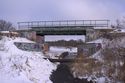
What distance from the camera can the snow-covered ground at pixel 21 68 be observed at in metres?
42.8

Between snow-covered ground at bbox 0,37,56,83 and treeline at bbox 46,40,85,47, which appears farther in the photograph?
treeline at bbox 46,40,85,47

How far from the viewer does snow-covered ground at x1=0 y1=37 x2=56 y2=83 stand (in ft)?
140

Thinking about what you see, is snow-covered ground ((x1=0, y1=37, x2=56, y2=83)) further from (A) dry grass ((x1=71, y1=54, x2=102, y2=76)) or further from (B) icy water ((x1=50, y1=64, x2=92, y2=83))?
(A) dry grass ((x1=71, y1=54, x2=102, y2=76))

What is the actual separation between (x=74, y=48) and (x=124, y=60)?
145 ft

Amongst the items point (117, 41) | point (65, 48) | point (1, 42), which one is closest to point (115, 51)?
point (117, 41)

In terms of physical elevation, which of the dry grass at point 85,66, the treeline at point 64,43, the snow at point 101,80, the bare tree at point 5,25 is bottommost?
the snow at point 101,80

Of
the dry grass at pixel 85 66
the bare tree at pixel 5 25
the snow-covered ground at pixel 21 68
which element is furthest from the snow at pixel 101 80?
the bare tree at pixel 5 25

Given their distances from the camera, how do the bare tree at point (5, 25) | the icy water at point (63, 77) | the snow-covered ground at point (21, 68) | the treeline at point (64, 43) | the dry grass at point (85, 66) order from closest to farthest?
the snow-covered ground at point (21, 68) → the icy water at point (63, 77) → the dry grass at point (85, 66) → the treeline at point (64, 43) → the bare tree at point (5, 25)

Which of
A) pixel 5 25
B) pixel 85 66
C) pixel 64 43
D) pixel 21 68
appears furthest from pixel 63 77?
pixel 5 25

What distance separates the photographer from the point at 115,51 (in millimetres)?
48250

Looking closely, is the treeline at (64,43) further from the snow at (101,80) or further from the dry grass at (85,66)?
the snow at (101,80)

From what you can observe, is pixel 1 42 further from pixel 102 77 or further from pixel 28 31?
pixel 102 77

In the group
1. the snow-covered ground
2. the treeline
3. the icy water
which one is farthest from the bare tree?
the icy water

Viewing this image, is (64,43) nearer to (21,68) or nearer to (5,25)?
(5,25)
